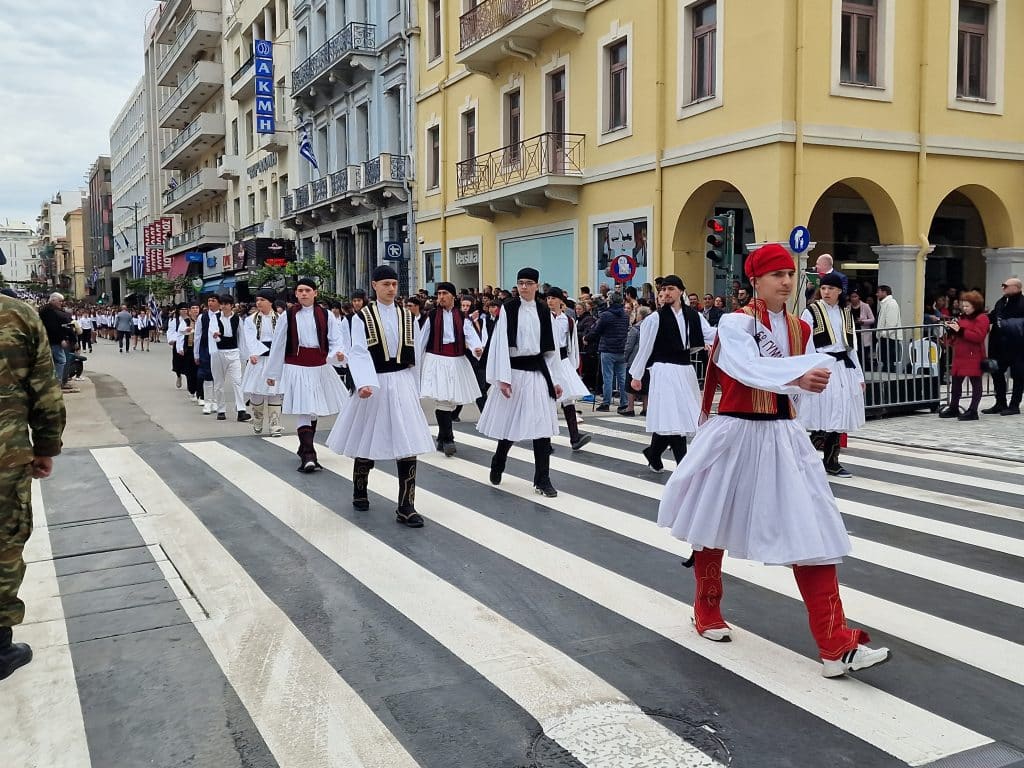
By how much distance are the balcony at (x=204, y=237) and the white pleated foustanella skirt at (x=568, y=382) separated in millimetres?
43871

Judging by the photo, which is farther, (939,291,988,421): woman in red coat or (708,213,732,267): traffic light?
(708,213,732,267): traffic light

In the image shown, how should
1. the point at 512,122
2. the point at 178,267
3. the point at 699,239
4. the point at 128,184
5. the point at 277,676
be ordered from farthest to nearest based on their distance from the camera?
the point at 128,184 < the point at 178,267 < the point at 512,122 < the point at 699,239 < the point at 277,676

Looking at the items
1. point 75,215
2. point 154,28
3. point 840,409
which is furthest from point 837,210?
point 75,215

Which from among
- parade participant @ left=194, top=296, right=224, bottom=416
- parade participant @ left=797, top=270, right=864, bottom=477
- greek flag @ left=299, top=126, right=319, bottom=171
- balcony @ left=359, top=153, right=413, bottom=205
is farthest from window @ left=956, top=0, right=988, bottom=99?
greek flag @ left=299, top=126, right=319, bottom=171

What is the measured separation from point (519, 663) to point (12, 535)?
2.37m

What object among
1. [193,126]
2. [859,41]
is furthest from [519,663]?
[193,126]

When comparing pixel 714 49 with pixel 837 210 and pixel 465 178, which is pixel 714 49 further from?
pixel 465 178

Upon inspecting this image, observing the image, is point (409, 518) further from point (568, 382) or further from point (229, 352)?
point (229, 352)

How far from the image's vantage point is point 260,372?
1273 centimetres

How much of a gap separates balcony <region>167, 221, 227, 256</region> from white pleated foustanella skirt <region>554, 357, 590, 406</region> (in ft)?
144

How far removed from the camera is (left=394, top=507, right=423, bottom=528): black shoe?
7.24m

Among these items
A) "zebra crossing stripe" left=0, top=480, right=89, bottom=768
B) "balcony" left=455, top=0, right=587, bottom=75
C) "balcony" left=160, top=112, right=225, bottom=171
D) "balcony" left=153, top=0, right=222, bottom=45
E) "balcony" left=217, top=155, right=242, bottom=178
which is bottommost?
"zebra crossing stripe" left=0, top=480, right=89, bottom=768

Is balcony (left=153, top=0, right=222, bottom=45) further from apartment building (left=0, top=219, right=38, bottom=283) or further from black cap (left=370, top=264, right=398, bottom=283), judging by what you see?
apartment building (left=0, top=219, right=38, bottom=283)

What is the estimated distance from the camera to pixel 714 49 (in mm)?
17953
